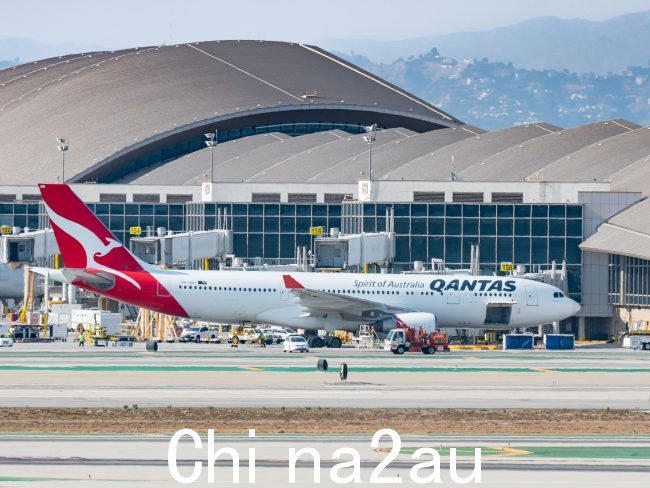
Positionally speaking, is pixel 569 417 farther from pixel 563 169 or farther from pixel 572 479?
pixel 563 169

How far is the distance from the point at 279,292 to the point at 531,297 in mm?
14457

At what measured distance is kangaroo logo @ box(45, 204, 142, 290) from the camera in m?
84.2

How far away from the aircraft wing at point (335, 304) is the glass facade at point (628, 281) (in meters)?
19.2

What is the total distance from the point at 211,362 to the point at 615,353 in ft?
78.5

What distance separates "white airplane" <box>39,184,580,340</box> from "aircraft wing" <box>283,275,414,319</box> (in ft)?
0.17

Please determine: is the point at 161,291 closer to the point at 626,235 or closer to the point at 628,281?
the point at 626,235

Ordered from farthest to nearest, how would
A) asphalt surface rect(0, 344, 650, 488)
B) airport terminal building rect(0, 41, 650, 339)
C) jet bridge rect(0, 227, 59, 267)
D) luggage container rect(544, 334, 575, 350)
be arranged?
airport terminal building rect(0, 41, 650, 339) → jet bridge rect(0, 227, 59, 267) → luggage container rect(544, 334, 575, 350) → asphalt surface rect(0, 344, 650, 488)

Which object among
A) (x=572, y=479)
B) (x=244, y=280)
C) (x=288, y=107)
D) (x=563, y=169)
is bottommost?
(x=572, y=479)

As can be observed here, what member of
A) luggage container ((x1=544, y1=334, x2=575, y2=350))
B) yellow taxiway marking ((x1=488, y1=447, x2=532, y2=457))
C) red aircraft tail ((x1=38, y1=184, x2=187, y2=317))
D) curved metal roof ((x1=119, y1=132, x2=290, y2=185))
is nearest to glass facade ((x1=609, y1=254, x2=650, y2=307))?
luggage container ((x1=544, y1=334, x2=575, y2=350))

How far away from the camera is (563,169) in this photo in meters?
118

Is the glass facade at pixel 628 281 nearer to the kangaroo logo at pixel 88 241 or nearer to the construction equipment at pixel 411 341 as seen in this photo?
the construction equipment at pixel 411 341

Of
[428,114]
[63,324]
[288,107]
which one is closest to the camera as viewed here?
[63,324]

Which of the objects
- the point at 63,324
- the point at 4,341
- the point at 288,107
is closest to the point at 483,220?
the point at 63,324

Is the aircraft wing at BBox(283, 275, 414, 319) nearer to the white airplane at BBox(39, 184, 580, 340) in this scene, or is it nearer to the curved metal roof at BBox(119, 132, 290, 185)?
the white airplane at BBox(39, 184, 580, 340)
